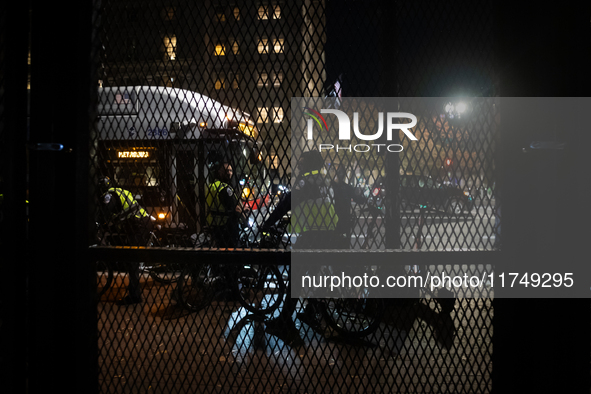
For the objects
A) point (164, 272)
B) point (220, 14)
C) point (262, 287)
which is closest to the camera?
point (220, 14)

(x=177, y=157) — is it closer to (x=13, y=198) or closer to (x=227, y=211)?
(x=227, y=211)

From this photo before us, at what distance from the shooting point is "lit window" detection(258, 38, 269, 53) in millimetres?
1654

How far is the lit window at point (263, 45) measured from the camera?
1654mm

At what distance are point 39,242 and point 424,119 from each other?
181 centimetres

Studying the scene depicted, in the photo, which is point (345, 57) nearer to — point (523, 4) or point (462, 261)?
point (523, 4)

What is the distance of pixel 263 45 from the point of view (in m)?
1.67

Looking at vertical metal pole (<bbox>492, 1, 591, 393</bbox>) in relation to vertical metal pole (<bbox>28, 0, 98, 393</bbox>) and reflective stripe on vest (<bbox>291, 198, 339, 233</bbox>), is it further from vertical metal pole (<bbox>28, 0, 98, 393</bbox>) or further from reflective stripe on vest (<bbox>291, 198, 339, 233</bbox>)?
vertical metal pole (<bbox>28, 0, 98, 393</bbox>)

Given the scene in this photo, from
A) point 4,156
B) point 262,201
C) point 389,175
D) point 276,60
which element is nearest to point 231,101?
point 276,60

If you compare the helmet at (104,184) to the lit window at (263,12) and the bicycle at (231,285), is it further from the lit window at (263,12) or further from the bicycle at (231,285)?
the lit window at (263,12)

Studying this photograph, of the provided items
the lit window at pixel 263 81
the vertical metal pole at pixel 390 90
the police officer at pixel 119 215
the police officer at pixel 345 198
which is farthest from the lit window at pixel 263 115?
the police officer at pixel 119 215

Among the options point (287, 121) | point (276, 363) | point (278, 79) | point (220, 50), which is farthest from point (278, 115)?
point (276, 363)

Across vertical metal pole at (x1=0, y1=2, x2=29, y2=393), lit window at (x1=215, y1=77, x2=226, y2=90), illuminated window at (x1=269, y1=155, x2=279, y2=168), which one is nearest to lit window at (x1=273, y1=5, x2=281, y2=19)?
lit window at (x1=215, y1=77, x2=226, y2=90)

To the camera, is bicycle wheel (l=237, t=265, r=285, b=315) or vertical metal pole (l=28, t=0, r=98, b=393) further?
bicycle wheel (l=237, t=265, r=285, b=315)

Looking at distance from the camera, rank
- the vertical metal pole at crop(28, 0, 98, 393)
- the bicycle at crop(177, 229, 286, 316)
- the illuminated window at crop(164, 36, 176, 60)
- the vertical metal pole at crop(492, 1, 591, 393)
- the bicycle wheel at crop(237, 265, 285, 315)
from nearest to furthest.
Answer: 1. the vertical metal pole at crop(492, 1, 591, 393)
2. the vertical metal pole at crop(28, 0, 98, 393)
3. the illuminated window at crop(164, 36, 176, 60)
4. the bicycle at crop(177, 229, 286, 316)
5. the bicycle wheel at crop(237, 265, 285, 315)
